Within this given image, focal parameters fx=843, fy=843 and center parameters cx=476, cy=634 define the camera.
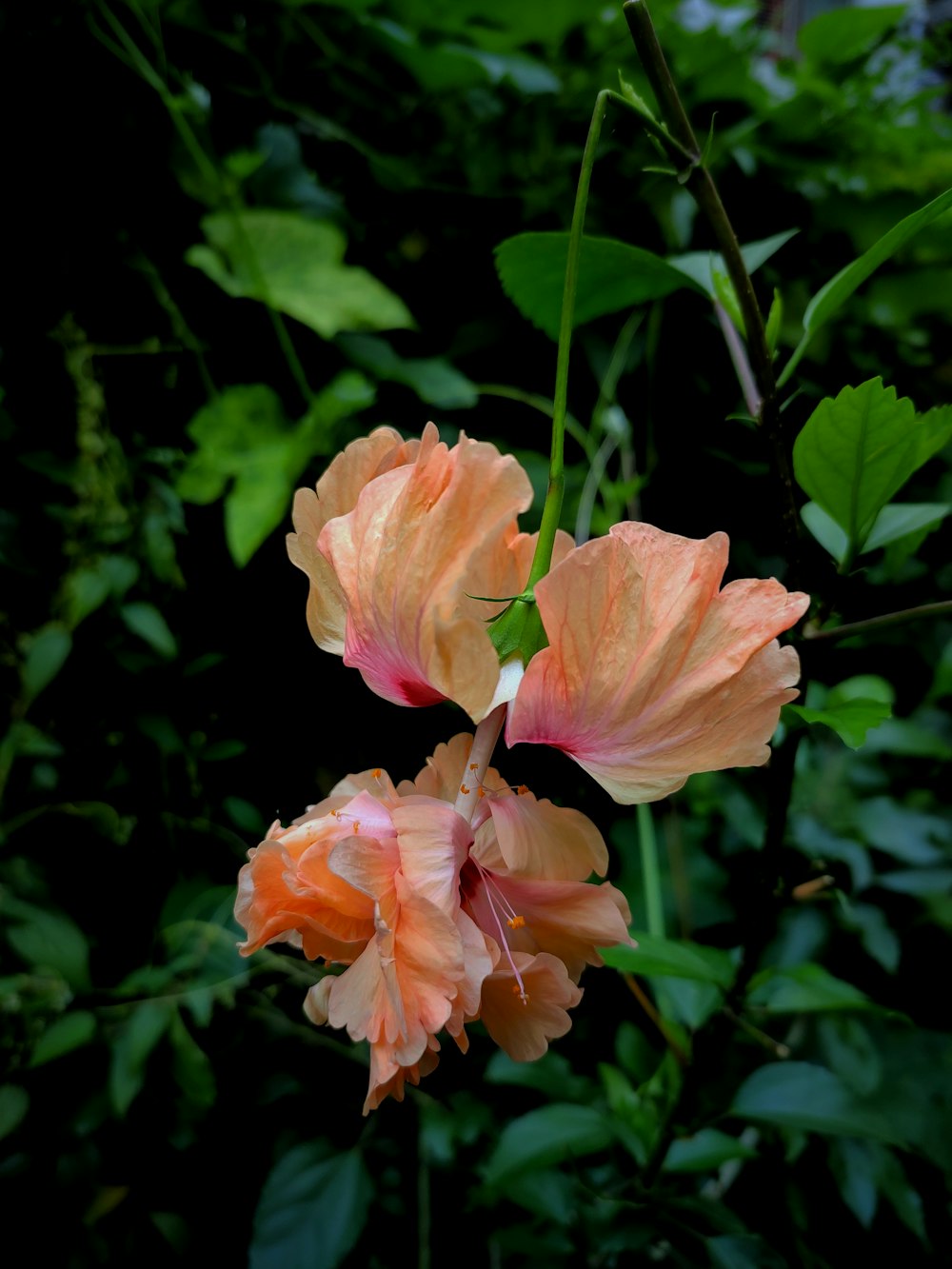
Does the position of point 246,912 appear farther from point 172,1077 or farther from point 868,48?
point 868,48

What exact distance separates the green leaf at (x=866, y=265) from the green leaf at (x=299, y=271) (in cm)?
52

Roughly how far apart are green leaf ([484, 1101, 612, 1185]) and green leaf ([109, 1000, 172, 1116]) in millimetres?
287

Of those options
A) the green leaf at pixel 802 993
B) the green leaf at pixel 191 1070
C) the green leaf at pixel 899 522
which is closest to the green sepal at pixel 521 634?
the green leaf at pixel 899 522

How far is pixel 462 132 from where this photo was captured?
3.19ft

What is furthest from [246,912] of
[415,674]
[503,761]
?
[503,761]

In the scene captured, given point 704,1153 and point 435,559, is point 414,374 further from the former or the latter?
point 704,1153

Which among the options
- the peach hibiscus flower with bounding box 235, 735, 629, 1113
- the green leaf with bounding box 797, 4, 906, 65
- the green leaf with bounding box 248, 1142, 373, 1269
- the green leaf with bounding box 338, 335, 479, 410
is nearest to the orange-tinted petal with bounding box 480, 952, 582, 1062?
the peach hibiscus flower with bounding box 235, 735, 629, 1113

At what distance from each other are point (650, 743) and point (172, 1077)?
63cm

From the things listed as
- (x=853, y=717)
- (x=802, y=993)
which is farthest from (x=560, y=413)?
(x=802, y=993)

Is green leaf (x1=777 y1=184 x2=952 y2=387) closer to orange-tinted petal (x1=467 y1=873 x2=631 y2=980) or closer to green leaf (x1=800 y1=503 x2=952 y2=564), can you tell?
green leaf (x1=800 y1=503 x2=952 y2=564)

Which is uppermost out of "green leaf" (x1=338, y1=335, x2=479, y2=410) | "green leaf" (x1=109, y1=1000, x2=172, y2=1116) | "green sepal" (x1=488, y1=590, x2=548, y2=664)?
"green sepal" (x1=488, y1=590, x2=548, y2=664)

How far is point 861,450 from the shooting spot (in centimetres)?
40

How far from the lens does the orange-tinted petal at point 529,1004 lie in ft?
1.07

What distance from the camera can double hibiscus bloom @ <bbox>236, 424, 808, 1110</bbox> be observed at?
0.98ft
